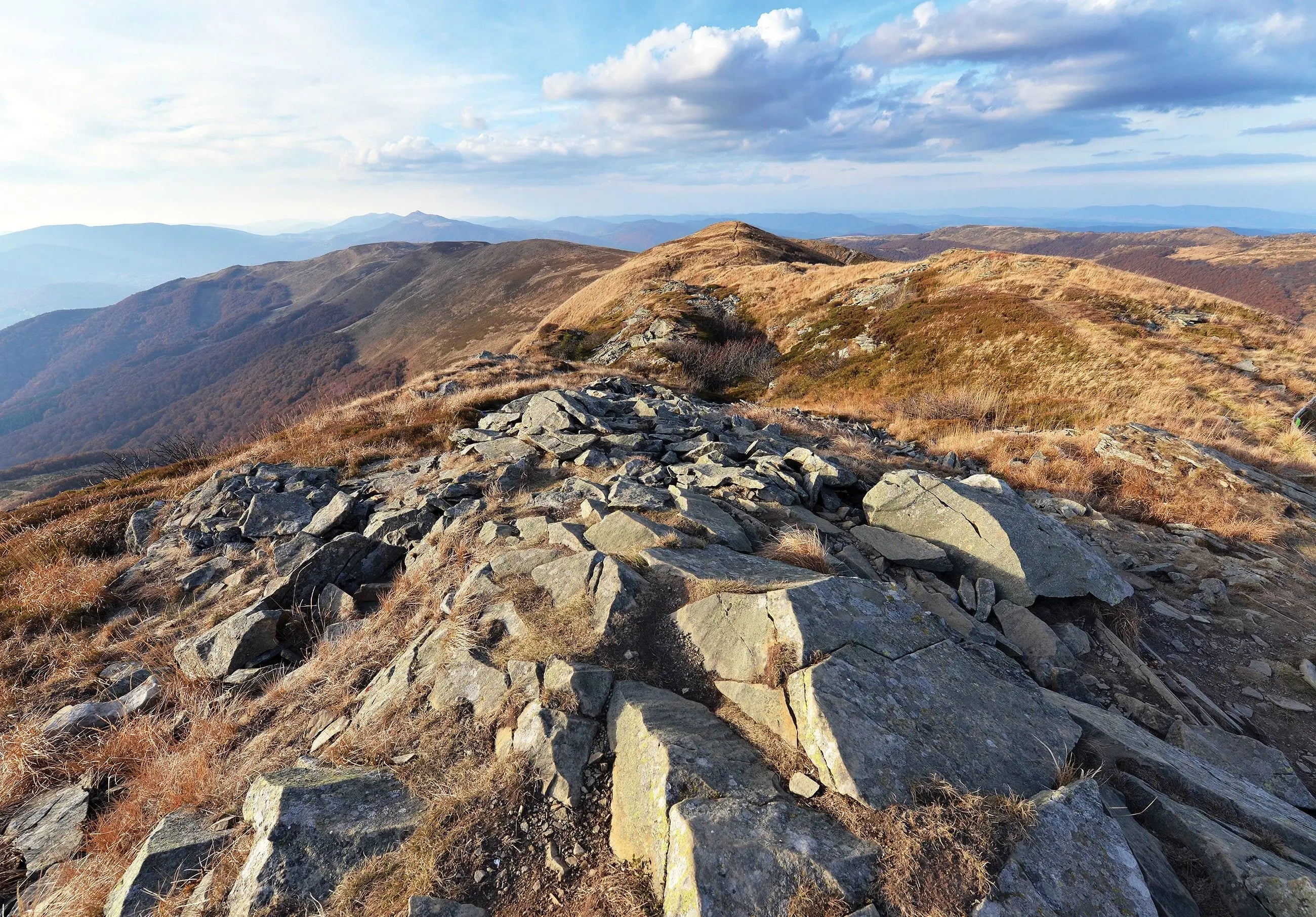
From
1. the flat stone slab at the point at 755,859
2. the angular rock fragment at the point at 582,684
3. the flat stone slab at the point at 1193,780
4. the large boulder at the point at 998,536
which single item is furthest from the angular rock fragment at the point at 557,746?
the large boulder at the point at 998,536

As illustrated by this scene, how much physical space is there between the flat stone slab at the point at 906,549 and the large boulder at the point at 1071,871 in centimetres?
448

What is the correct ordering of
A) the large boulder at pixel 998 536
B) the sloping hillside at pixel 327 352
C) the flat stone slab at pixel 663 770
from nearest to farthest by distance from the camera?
the flat stone slab at pixel 663 770 < the large boulder at pixel 998 536 < the sloping hillside at pixel 327 352

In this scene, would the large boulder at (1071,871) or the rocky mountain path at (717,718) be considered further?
the rocky mountain path at (717,718)

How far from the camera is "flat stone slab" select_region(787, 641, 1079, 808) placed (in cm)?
397

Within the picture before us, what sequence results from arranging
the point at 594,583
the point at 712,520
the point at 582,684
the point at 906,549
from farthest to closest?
the point at 906,549, the point at 712,520, the point at 594,583, the point at 582,684

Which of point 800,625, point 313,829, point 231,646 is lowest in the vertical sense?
point 231,646

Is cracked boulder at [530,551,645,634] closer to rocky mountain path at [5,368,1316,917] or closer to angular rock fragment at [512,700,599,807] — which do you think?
rocky mountain path at [5,368,1316,917]

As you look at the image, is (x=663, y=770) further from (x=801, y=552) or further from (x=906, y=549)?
(x=906, y=549)

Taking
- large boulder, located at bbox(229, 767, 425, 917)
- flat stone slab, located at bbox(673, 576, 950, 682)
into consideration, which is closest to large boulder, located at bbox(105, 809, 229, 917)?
large boulder, located at bbox(229, 767, 425, 917)

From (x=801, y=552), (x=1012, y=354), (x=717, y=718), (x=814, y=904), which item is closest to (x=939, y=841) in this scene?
(x=814, y=904)

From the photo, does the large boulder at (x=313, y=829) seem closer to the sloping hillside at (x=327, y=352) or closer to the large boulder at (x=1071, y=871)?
the large boulder at (x=1071, y=871)

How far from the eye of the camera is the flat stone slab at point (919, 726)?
13.0ft

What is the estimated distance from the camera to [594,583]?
6.28 m

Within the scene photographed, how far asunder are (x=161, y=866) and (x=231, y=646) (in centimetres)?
395
